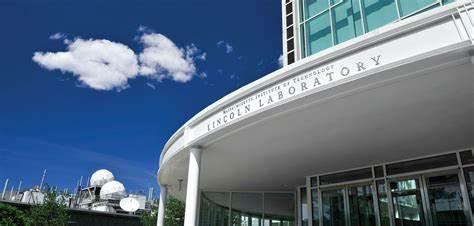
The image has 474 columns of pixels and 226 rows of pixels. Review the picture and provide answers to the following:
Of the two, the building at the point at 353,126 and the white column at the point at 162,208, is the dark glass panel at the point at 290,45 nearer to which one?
the building at the point at 353,126

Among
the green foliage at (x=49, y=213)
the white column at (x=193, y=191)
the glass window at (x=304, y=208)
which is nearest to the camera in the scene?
the white column at (x=193, y=191)

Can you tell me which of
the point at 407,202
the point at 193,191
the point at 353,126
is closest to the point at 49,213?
the point at 193,191

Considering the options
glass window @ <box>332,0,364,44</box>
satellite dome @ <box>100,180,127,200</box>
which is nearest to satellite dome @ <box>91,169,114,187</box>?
satellite dome @ <box>100,180,127,200</box>

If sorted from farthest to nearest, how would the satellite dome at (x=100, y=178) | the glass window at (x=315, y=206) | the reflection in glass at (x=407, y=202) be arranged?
the satellite dome at (x=100, y=178) → the glass window at (x=315, y=206) → the reflection in glass at (x=407, y=202)

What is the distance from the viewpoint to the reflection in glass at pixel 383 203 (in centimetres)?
1019

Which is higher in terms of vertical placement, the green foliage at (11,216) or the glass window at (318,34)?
the glass window at (318,34)

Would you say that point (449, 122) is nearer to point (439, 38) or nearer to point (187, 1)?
point (439, 38)

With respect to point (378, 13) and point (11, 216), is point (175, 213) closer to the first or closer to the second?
point (11, 216)

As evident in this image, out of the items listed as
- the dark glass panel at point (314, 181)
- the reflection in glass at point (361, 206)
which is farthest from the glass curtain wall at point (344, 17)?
the reflection in glass at point (361, 206)

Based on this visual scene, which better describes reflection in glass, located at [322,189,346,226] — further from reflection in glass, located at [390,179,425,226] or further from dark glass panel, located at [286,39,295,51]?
dark glass panel, located at [286,39,295,51]

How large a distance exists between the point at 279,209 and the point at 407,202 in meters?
6.36

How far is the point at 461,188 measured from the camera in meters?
8.88

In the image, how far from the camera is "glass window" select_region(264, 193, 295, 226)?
15.2 metres

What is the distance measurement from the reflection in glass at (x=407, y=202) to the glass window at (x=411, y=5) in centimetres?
438
